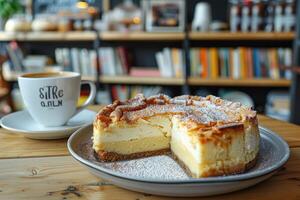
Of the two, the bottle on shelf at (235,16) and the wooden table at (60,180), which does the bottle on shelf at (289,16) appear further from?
the wooden table at (60,180)

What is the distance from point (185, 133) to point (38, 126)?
1.34ft

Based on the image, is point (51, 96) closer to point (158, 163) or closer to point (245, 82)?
point (158, 163)

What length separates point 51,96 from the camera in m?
0.83

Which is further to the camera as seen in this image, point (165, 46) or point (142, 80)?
point (165, 46)

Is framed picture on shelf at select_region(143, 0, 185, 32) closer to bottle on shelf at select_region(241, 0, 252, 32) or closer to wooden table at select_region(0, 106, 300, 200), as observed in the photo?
bottle on shelf at select_region(241, 0, 252, 32)

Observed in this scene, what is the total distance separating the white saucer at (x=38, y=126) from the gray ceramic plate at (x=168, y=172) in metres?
0.06

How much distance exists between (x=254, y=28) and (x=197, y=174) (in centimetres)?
205

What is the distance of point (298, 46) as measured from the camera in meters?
2.20

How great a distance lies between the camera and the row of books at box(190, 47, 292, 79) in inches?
96.3

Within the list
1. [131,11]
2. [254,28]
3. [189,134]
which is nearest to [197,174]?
[189,134]

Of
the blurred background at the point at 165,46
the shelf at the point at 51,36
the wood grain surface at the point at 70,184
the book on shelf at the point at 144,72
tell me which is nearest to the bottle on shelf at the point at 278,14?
the blurred background at the point at 165,46

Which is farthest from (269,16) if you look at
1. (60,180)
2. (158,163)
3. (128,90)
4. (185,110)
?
(60,180)

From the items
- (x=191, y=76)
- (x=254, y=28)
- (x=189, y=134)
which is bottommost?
(x=191, y=76)

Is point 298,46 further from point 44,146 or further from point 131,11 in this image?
point 44,146
